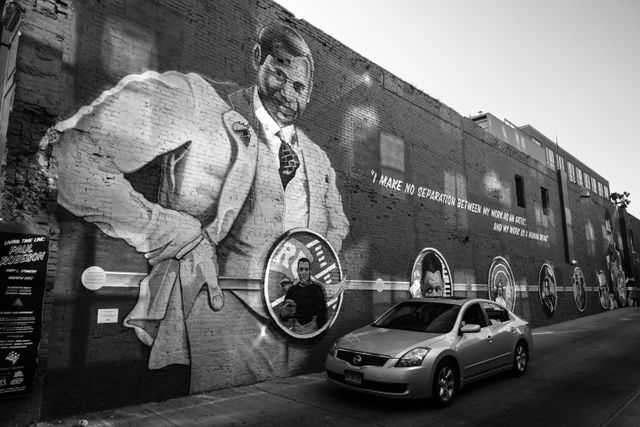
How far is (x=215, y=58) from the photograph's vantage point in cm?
816

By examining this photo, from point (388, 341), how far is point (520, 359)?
11.9 feet

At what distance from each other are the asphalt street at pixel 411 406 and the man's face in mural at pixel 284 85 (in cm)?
533

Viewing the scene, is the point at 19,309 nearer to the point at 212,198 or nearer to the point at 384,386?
the point at 212,198

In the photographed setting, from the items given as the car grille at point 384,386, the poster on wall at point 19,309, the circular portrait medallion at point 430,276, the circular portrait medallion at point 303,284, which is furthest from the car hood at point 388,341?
the circular portrait medallion at point 430,276

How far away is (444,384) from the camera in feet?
21.5

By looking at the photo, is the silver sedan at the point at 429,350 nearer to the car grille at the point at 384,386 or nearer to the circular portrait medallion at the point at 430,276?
the car grille at the point at 384,386

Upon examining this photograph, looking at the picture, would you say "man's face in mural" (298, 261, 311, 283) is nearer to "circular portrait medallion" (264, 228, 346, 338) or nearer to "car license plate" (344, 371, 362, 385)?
"circular portrait medallion" (264, 228, 346, 338)

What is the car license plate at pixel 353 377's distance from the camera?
636cm

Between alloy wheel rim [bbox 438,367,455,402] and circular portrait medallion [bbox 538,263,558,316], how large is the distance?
50.1 feet

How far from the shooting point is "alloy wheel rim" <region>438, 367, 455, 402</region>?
6.45m

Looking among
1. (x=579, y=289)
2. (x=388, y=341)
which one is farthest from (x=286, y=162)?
(x=579, y=289)

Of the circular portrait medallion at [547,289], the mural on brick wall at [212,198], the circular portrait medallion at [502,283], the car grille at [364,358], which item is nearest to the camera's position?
the car grille at [364,358]

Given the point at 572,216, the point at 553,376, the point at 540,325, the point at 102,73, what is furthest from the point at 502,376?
the point at 572,216

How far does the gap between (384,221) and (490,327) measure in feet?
14.4
